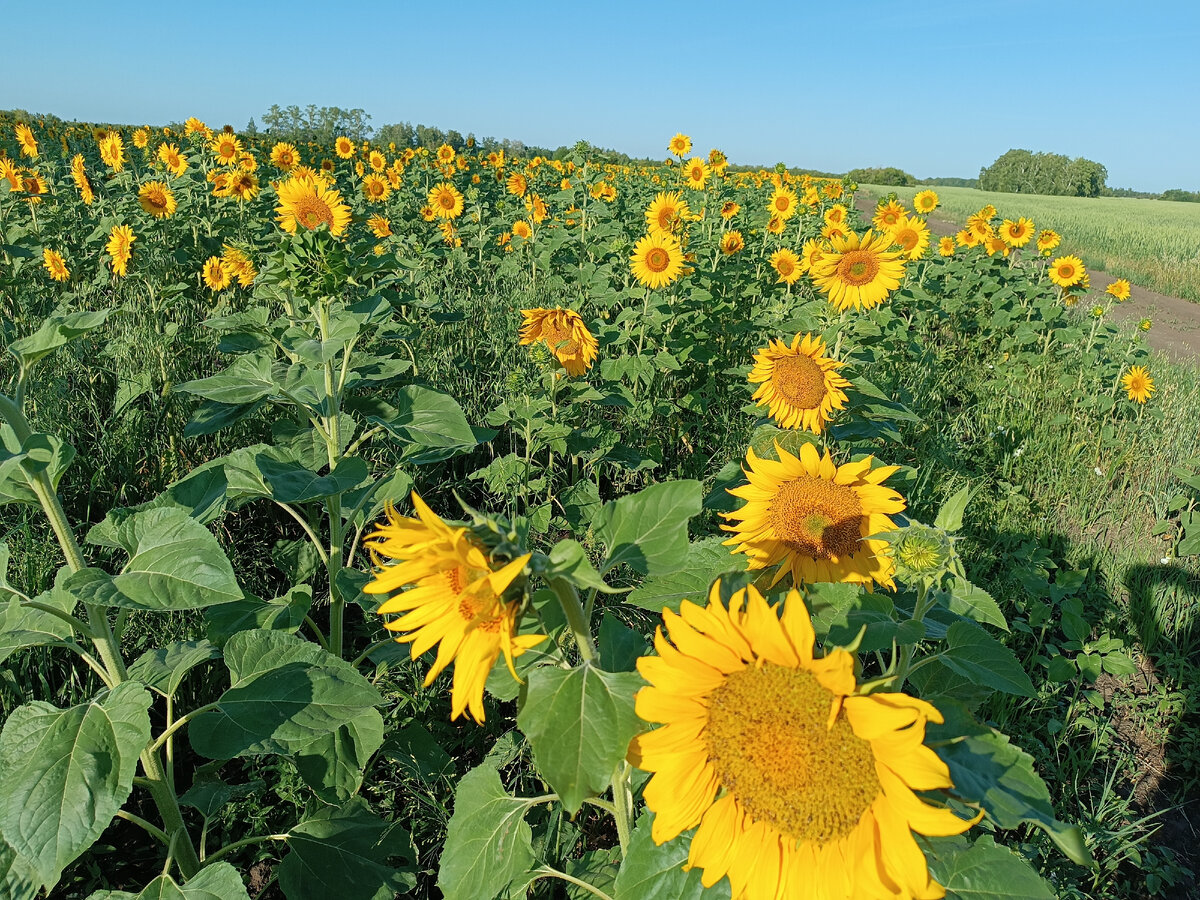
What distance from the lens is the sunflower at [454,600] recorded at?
36.6 inches

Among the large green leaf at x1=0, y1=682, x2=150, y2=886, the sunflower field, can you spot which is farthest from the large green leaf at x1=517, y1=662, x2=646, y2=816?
the large green leaf at x1=0, y1=682, x2=150, y2=886

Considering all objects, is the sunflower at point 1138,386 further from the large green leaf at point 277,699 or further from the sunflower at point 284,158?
the sunflower at point 284,158

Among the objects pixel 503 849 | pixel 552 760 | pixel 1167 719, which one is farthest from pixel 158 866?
pixel 1167 719

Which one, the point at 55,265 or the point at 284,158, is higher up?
the point at 284,158

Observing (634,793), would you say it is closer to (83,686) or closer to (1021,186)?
(83,686)

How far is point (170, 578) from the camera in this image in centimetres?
138

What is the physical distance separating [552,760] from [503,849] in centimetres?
56

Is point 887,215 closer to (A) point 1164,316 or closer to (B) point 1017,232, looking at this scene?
(B) point 1017,232

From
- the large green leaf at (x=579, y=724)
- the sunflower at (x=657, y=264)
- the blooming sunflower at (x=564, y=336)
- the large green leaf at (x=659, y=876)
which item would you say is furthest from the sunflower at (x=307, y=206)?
the large green leaf at (x=659, y=876)

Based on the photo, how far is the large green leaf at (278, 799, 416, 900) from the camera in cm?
169

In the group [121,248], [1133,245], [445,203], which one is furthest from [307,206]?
[1133,245]

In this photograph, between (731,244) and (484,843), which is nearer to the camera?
(484,843)

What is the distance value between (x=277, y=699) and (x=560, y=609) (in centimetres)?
77

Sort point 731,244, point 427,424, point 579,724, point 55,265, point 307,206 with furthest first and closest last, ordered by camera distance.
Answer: point 731,244 → point 55,265 → point 307,206 → point 427,424 → point 579,724
